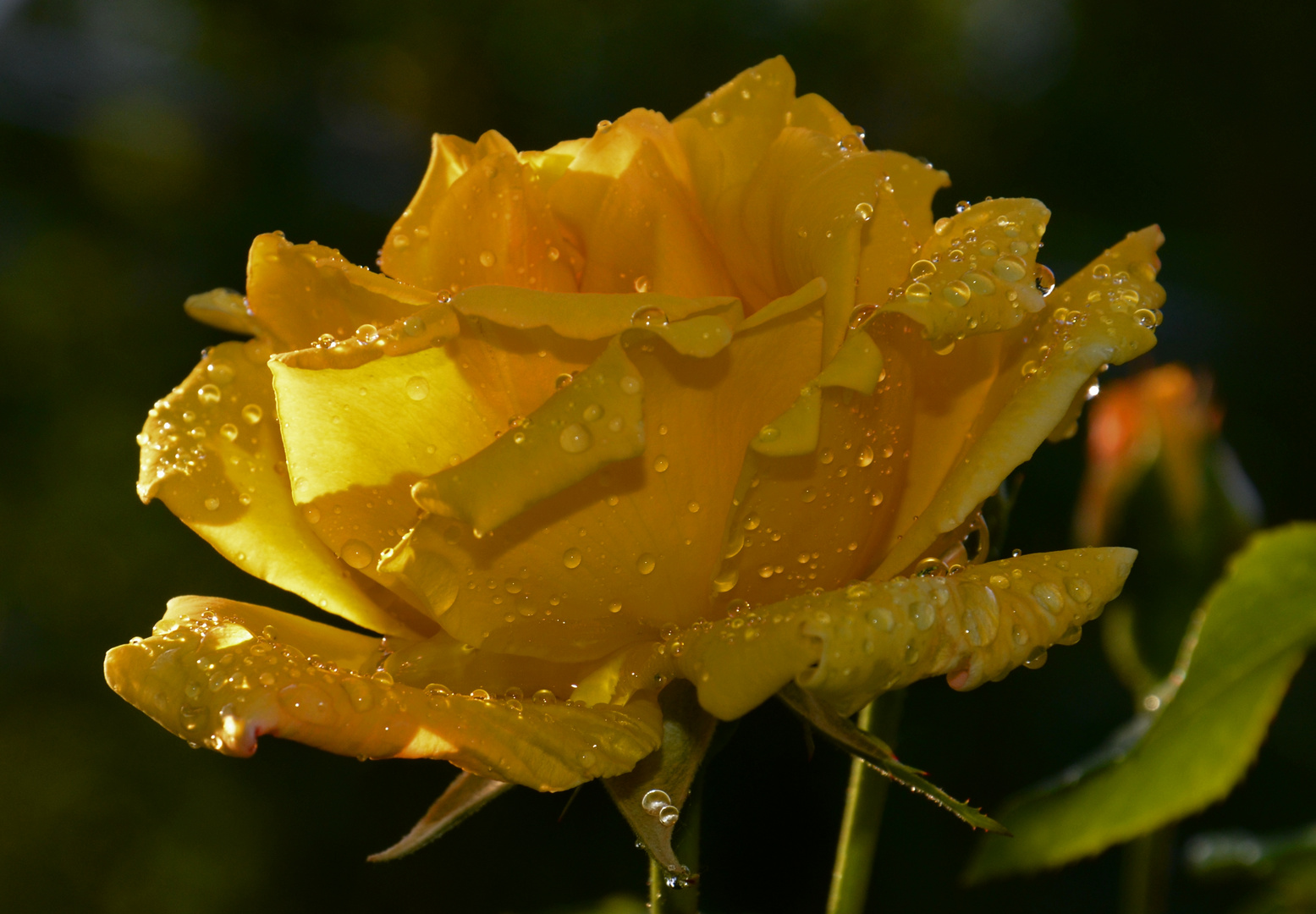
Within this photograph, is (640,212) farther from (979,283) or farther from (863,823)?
(863,823)

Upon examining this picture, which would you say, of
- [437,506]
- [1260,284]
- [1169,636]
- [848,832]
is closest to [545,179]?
Result: [437,506]

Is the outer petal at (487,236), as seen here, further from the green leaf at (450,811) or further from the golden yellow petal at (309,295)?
the green leaf at (450,811)

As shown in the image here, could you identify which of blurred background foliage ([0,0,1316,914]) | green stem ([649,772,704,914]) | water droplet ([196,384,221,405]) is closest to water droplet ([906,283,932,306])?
green stem ([649,772,704,914])

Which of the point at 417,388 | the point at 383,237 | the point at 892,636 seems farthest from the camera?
the point at 383,237

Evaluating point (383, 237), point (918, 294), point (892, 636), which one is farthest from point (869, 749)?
point (383, 237)

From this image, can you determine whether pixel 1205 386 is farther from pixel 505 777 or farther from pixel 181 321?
pixel 181 321

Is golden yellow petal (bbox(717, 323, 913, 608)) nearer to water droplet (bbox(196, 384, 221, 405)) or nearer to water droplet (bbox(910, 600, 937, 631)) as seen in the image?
water droplet (bbox(910, 600, 937, 631))

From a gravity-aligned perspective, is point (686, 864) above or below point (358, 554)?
below

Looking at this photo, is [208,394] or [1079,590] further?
[208,394]
